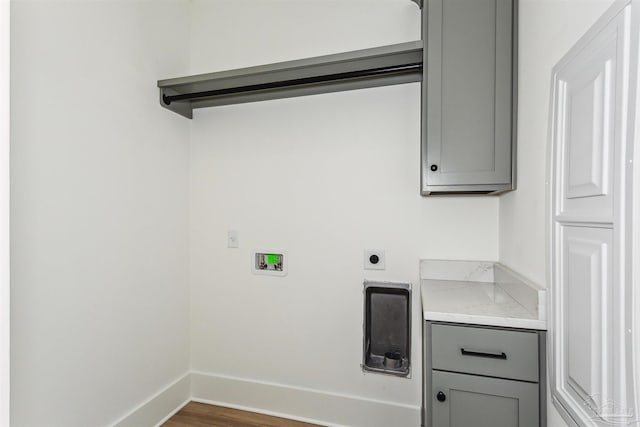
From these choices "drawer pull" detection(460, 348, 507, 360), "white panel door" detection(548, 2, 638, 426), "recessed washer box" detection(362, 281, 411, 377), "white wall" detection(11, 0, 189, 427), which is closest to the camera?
"white panel door" detection(548, 2, 638, 426)

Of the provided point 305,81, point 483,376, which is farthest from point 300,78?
point 483,376

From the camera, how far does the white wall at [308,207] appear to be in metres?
1.94

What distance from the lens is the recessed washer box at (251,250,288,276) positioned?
2145 mm

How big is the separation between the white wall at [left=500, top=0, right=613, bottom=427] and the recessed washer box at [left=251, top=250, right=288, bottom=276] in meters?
1.32

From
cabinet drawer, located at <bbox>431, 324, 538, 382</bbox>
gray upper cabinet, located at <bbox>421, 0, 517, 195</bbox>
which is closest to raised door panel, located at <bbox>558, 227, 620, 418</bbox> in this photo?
cabinet drawer, located at <bbox>431, 324, 538, 382</bbox>

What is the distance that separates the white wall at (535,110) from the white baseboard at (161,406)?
2.03 m

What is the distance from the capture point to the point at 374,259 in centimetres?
199

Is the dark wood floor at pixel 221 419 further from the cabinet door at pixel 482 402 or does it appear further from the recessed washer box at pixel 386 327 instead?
the cabinet door at pixel 482 402

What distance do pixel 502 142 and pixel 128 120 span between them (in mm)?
1979

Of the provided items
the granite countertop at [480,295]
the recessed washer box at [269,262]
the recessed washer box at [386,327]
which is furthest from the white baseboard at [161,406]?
the granite countertop at [480,295]

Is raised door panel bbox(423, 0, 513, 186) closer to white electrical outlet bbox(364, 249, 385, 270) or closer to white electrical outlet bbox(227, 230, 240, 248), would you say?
white electrical outlet bbox(364, 249, 385, 270)

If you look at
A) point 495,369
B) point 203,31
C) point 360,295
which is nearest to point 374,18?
point 203,31

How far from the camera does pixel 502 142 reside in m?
1.51
